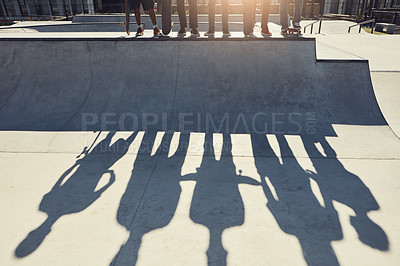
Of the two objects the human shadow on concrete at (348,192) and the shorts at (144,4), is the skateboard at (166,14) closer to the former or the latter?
the shorts at (144,4)

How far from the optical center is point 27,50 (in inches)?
273

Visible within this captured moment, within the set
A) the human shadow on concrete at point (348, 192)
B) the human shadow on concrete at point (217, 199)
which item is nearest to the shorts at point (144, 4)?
the human shadow on concrete at point (217, 199)

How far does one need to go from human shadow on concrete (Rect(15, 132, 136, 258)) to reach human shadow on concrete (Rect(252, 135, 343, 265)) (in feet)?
7.71

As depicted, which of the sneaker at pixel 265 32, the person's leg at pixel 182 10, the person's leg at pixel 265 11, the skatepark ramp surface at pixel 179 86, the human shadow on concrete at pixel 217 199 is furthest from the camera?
the sneaker at pixel 265 32

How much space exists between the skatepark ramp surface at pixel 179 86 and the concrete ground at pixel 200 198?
0.49m

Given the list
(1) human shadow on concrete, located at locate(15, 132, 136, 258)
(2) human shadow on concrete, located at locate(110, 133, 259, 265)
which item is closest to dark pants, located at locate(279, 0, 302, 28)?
(2) human shadow on concrete, located at locate(110, 133, 259, 265)

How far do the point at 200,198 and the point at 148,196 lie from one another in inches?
27.7

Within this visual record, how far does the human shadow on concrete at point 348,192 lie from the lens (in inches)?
110

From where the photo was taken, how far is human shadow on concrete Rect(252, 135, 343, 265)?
2.66m

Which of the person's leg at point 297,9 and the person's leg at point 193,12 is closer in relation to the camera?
the person's leg at point 297,9

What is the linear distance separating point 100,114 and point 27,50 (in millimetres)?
3085

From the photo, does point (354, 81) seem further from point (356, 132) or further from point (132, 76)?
point (132, 76)

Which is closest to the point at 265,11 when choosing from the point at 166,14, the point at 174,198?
→ the point at 166,14

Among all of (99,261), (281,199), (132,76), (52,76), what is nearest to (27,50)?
(52,76)
